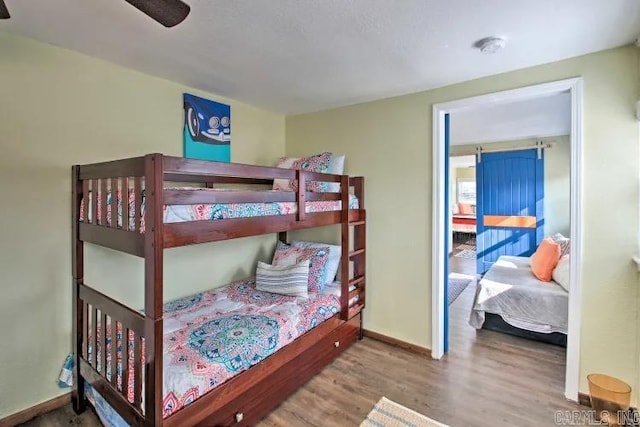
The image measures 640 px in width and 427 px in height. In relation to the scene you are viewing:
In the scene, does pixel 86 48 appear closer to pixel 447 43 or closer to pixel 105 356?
→ pixel 105 356

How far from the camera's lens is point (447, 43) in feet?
6.26

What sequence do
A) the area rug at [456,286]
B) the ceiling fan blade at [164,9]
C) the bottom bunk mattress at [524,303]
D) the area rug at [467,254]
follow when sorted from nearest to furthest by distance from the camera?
1. the ceiling fan blade at [164,9]
2. the bottom bunk mattress at [524,303]
3. the area rug at [456,286]
4. the area rug at [467,254]

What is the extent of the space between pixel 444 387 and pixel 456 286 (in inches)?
106

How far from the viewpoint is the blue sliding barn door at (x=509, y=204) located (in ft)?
15.9

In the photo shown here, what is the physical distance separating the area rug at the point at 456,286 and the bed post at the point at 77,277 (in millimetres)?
3876

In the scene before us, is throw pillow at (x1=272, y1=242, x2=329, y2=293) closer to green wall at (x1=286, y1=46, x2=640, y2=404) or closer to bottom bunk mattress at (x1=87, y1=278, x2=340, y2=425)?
bottom bunk mattress at (x1=87, y1=278, x2=340, y2=425)

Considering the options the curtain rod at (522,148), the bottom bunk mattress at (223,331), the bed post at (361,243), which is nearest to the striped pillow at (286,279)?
the bottom bunk mattress at (223,331)

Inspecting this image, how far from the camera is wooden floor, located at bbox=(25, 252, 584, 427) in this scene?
1.97m

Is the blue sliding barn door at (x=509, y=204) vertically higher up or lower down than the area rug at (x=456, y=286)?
higher up

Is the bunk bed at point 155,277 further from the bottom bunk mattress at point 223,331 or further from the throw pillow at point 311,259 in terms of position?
the throw pillow at point 311,259

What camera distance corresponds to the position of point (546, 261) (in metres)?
3.27

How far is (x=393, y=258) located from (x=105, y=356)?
226 centimetres

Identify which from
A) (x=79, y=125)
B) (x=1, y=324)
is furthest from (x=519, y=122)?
(x=1, y=324)

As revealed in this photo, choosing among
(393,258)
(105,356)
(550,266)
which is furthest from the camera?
(550,266)
